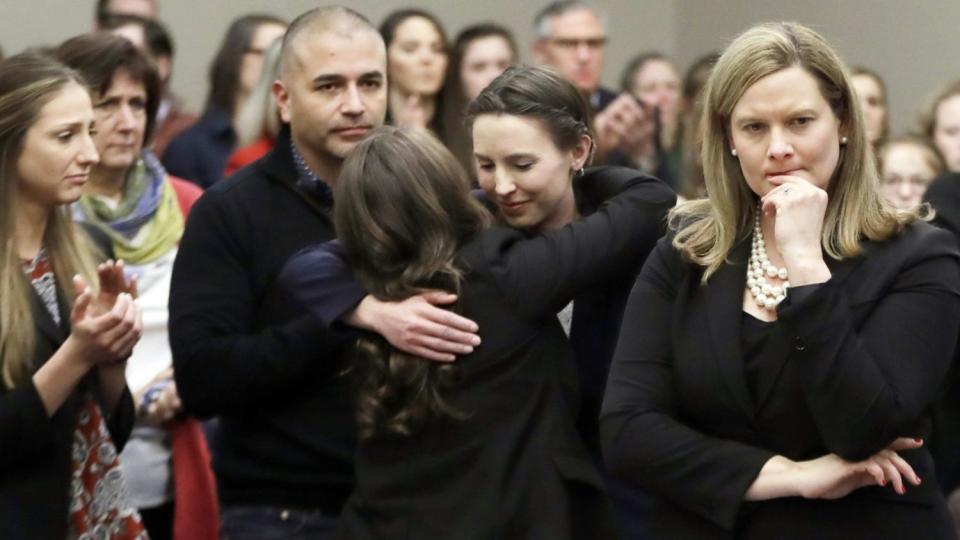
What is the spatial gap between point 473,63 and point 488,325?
3051 millimetres

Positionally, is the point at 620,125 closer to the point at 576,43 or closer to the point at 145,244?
the point at 576,43

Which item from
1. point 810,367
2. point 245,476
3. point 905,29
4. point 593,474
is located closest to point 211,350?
point 245,476

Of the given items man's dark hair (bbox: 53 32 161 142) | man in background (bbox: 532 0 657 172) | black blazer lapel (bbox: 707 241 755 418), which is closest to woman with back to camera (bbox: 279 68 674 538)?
black blazer lapel (bbox: 707 241 755 418)

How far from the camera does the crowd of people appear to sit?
2816mm

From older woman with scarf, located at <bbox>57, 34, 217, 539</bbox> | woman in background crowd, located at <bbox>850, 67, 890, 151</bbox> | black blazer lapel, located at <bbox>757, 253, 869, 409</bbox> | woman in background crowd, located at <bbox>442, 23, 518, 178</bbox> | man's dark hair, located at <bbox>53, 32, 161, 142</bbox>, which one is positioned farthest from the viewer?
woman in background crowd, located at <bbox>850, 67, 890, 151</bbox>

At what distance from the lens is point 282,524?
361cm

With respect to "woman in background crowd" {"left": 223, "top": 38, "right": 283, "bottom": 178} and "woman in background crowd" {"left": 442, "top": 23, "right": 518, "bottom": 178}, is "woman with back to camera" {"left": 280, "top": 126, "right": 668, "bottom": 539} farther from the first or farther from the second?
"woman in background crowd" {"left": 442, "top": 23, "right": 518, "bottom": 178}

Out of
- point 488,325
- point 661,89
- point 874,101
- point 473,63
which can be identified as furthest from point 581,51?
point 488,325

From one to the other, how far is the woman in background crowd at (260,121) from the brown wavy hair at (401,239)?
1.99 meters

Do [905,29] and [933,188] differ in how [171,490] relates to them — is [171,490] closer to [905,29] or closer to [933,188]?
[933,188]

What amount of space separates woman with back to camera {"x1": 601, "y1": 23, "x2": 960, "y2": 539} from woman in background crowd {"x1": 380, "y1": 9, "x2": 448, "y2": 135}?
8.59 ft

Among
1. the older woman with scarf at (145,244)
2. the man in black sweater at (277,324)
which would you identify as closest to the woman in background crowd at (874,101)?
the older woman with scarf at (145,244)

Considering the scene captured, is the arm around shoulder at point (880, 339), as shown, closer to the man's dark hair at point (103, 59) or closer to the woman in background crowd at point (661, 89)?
the man's dark hair at point (103, 59)

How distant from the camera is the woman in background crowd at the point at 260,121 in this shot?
5.23 m
